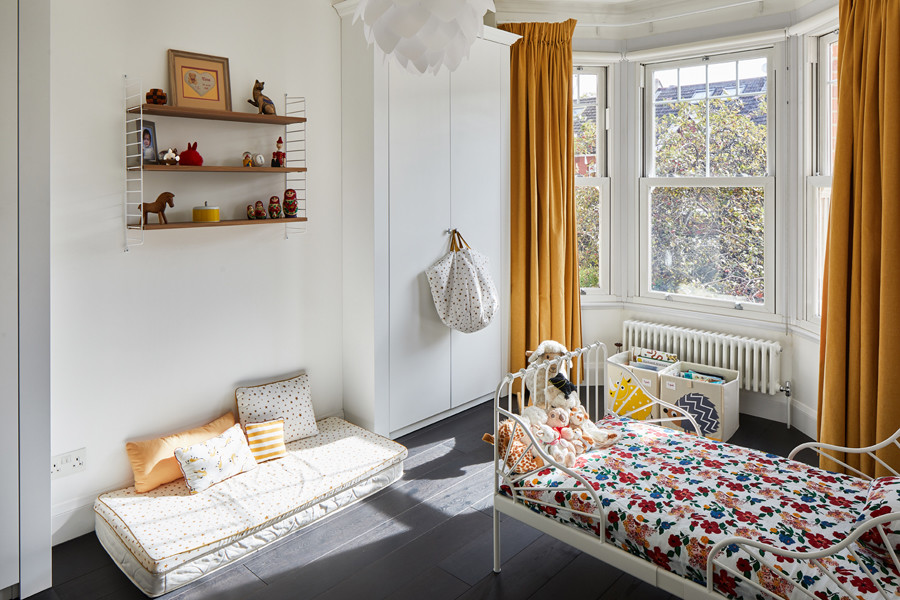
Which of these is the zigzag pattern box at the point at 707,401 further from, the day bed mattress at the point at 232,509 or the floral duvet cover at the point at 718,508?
the day bed mattress at the point at 232,509

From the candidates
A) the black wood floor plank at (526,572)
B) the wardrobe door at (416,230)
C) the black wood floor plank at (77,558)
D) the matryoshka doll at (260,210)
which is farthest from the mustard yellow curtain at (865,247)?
the black wood floor plank at (77,558)

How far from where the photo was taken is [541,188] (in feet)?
13.8

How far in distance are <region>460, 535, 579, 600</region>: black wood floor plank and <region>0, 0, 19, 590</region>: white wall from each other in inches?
60.4

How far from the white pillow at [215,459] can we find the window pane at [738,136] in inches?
123

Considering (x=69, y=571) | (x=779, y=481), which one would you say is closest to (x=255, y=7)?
(x=69, y=571)

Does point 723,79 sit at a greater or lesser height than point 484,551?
greater

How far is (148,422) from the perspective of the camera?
2.89m

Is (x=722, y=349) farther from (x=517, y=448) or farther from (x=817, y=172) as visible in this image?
(x=517, y=448)

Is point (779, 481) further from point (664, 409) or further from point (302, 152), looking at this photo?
point (302, 152)

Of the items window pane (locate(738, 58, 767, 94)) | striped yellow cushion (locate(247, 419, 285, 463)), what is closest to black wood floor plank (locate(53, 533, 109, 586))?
striped yellow cushion (locate(247, 419, 285, 463))

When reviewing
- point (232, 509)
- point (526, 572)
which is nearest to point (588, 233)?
point (526, 572)

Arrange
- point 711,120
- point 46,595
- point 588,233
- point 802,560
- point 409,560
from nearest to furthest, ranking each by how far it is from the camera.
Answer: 1. point 802,560
2. point 46,595
3. point 409,560
4. point 711,120
5. point 588,233

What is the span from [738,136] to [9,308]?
12.4 feet

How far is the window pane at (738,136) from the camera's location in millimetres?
3871
